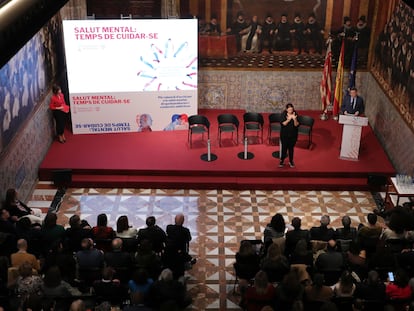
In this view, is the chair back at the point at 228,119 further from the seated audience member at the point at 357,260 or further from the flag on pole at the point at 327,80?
the seated audience member at the point at 357,260

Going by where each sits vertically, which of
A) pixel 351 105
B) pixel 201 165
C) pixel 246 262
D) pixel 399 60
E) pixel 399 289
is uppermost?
pixel 399 60

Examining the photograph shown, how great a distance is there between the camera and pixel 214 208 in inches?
469

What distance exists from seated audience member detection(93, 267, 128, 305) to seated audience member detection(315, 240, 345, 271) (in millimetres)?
2690

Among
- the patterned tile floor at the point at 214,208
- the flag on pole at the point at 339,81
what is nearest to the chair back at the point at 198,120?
the patterned tile floor at the point at 214,208

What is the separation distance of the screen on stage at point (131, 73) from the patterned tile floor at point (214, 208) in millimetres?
2382

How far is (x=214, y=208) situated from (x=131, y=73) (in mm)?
3982

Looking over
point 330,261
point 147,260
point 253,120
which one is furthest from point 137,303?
point 253,120

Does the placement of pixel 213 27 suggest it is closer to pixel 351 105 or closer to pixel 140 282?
pixel 351 105

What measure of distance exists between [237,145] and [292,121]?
199 centimetres

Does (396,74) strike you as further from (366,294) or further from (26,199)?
(26,199)

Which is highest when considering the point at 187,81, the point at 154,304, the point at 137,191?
the point at 187,81

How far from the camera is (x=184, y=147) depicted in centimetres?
1377

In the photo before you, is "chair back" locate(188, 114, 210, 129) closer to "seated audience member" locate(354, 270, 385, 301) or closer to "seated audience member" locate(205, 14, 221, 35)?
"seated audience member" locate(205, 14, 221, 35)

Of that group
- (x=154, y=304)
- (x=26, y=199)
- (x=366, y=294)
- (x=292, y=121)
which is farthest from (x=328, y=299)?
(x=26, y=199)
